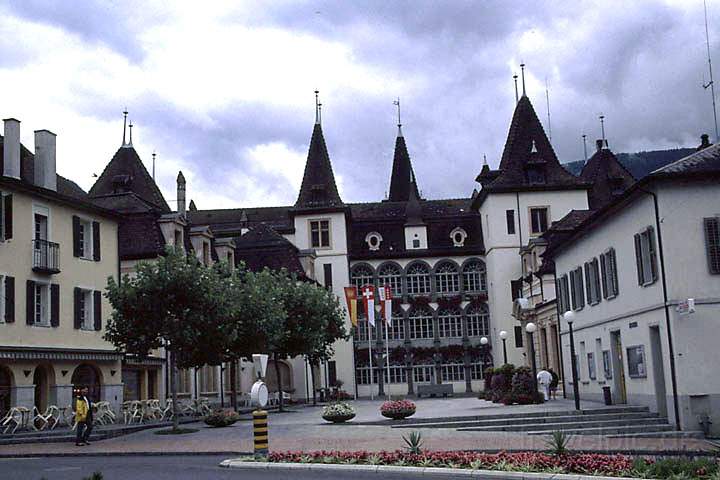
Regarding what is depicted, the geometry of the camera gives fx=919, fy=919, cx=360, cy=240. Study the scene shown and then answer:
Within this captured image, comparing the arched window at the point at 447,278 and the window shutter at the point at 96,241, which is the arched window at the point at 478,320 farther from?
the window shutter at the point at 96,241

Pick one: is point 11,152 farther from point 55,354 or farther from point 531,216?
point 531,216

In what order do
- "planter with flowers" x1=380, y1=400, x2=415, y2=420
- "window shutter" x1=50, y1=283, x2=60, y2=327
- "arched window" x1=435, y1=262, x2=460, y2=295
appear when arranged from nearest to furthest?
"planter with flowers" x1=380, y1=400, x2=415, y2=420
"window shutter" x1=50, y1=283, x2=60, y2=327
"arched window" x1=435, y1=262, x2=460, y2=295

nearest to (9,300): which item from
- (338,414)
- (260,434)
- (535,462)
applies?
(338,414)

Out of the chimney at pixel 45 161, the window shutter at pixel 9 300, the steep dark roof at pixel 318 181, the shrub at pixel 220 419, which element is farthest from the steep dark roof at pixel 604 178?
the window shutter at pixel 9 300

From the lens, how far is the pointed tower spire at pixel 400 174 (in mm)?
96500

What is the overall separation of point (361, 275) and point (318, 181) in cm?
813

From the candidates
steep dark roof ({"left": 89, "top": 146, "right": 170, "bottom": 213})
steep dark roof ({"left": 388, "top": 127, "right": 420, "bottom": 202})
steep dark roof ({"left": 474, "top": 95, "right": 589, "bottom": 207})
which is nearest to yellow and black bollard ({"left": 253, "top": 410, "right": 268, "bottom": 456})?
steep dark roof ({"left": 89, "top": 146, "right": 170, "bottom": 213})

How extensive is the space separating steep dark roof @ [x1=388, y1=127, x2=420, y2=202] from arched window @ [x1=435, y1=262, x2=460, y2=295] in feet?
80.3

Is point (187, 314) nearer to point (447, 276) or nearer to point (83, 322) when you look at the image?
point (83, 322)

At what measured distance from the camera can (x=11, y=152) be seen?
33969mm

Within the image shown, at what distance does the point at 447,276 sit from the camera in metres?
72.1

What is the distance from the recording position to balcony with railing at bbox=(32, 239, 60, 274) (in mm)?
34062

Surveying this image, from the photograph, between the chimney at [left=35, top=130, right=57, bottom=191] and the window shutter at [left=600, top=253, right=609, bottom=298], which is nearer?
the window shutter at [left=600, top=253, right=609, bottom=298]

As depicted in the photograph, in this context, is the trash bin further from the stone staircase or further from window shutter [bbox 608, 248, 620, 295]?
window shutter [bbox 608, 248, 620, 295]
